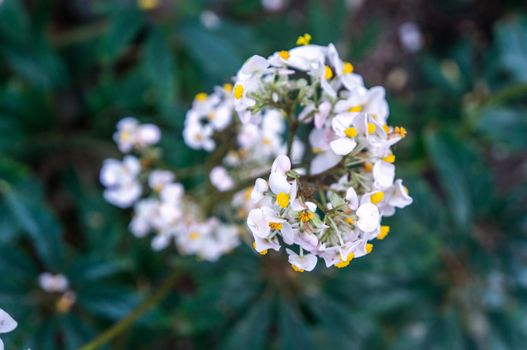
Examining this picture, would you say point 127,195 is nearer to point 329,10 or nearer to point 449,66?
point 329,10

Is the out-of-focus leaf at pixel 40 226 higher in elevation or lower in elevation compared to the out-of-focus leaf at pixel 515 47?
higher

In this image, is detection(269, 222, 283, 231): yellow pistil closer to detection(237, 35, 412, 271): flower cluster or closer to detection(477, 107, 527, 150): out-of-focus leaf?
detection(237, 35, 412, 271): flower cluster

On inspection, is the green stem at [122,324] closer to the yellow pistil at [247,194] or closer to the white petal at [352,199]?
the yellow pistil at [247,194]

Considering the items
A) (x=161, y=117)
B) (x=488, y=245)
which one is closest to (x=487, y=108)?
(x=488, y=245)

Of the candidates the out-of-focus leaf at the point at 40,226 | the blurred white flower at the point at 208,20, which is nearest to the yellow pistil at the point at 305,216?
the out-of-focus leaf at the point at 40,226

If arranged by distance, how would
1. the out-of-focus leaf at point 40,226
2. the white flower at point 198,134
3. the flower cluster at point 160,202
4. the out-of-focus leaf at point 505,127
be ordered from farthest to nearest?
the out-of-focus leaf at point 505,127
the out-of-focus leaf at point 40,226
the flower cluster at point 160,202
the white flower at point 198,134

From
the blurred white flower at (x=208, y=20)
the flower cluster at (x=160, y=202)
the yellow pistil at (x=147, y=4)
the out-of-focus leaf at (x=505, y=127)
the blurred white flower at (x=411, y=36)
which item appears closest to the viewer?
the flower cluster at (x=160, y=202)

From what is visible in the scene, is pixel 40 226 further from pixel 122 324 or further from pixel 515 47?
pixel 515 47
